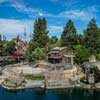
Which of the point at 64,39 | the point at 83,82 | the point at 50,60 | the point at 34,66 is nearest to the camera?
the point at 83,82

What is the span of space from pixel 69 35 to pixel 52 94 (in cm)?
4674

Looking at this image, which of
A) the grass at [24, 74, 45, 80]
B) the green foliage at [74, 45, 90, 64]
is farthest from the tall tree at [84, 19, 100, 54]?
the grass at [24, 74, 45, 80]

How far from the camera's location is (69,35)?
356ft

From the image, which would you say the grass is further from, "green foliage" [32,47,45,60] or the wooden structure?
"green foliage" [32,47,45,60]

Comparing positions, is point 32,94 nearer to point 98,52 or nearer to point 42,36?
point 98,52

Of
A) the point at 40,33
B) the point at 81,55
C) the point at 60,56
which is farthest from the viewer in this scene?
the point at 40,33

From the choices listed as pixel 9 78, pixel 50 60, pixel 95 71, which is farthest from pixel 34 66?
pixel 95 71

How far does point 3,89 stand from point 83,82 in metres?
23.0

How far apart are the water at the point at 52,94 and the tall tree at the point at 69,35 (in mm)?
41149

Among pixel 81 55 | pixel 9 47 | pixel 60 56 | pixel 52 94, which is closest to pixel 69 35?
pixel 60 56

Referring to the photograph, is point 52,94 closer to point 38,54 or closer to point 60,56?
point 60,56

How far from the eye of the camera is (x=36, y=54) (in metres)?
106

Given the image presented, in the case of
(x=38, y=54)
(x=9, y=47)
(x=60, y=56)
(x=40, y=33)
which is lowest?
(x=60, y=56)

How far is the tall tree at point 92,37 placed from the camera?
97.1m
